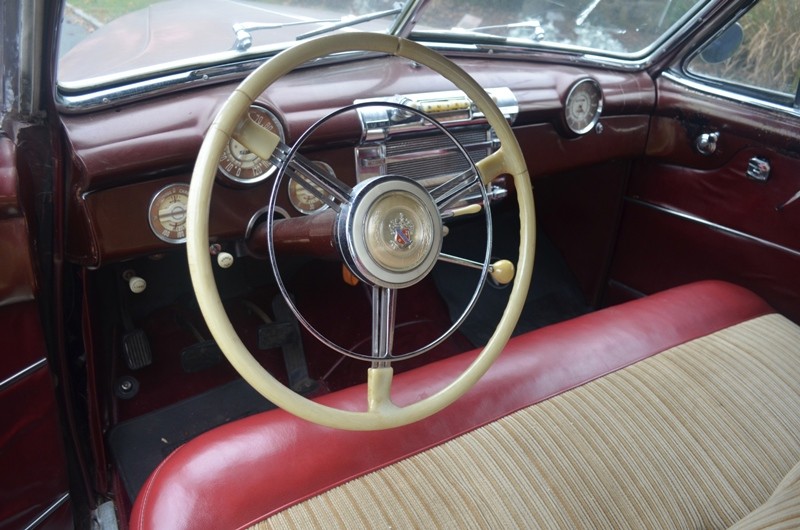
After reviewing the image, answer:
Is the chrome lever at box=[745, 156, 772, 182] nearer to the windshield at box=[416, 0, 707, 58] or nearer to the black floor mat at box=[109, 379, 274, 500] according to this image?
the windshield at box=[416, 0, 707, 58]

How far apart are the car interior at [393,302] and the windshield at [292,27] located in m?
0.07

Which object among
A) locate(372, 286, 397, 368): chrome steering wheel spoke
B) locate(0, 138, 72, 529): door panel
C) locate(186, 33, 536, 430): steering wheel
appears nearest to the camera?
locate(186, 33, 536, 430): steering wheel

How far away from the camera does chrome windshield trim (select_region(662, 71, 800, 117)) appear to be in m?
2.01

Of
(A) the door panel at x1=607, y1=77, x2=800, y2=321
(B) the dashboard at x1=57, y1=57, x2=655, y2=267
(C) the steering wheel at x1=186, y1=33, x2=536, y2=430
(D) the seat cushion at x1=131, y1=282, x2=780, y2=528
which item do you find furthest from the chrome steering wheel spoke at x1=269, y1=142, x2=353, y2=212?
(A) the door panel at x1=607, y1=77, x2=800, y2=321

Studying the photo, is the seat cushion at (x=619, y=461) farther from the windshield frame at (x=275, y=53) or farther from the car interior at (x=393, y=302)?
the windshield frame at (x=275, y=53)

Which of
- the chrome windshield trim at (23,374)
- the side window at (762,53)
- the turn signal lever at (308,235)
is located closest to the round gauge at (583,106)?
the side window at (762,53)

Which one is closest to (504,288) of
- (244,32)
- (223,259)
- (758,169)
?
(758,169)

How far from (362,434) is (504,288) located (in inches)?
59.0

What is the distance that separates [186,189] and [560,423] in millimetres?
939

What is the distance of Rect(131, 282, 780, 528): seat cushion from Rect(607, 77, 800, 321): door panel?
0.71m

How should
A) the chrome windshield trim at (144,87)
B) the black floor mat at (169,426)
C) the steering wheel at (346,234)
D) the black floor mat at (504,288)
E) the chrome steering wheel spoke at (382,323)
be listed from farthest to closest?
1. the black floor mat at (504,288)
2. the black floor mat at (169,426)
3. the chrome windshield trim at (144,87)
4. the chrome steering wheel spoke at (382,323)
5. the steering wheel at (346,234)

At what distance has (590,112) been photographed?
211 centimetres

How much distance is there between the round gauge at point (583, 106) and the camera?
80.6 inches

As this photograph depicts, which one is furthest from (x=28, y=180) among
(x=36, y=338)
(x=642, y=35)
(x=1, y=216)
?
(x=642, y=35)
